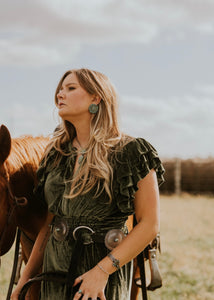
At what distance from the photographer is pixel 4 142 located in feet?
8.49

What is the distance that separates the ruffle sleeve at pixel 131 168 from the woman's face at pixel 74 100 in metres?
0.30

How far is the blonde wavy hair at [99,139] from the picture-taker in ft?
7.62

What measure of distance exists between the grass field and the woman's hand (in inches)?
153

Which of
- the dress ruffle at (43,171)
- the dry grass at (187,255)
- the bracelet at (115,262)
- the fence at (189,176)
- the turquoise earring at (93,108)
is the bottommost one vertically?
the fence at (189,176)

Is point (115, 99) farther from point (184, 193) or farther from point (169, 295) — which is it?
point (184, 193)

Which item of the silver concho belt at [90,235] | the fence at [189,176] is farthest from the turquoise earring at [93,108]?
the fence at [189,176]

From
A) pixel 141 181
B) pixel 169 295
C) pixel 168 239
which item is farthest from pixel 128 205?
pixel 168 239

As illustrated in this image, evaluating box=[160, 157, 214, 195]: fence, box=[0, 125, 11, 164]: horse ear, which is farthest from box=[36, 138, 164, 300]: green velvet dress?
box=[160, 157, 214, 195]: fence

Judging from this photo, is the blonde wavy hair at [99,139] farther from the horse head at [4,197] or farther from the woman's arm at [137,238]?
the horse head at [4,197]

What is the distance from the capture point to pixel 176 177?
80.7 ft

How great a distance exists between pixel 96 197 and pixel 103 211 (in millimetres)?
78

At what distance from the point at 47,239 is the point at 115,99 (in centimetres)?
87

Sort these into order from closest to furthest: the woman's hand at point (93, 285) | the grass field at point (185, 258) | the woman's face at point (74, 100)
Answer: the woman's hand at point (93, 285), the woman's face at point (74, 100), the grass field at point (185, 258)

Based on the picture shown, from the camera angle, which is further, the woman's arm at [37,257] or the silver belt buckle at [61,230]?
the woman's arm at [37,257]
